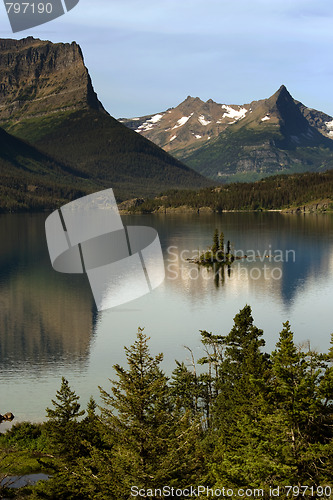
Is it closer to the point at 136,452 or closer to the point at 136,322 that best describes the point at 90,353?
the point at 136,322

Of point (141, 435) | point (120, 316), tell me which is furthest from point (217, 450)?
point (120, 316)

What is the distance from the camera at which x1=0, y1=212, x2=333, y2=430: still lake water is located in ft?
224

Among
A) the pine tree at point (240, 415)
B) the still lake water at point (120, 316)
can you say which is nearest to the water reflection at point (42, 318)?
the still lake water at point (120, 316)

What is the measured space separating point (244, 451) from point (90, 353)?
50129mm

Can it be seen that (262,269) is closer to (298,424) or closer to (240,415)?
(240,415)

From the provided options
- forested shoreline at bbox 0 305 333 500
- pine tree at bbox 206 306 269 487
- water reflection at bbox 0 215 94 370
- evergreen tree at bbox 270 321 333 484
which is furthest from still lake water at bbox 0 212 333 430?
evergreen tree at bbox 270 321 333 484

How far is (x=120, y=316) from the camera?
9900 cm

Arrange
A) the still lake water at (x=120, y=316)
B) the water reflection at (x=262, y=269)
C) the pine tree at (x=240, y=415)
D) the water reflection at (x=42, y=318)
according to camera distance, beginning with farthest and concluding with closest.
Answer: the water reflection at (x=262, y=269) < the water reflection at (x=42, y=318) < the still lake water at (x=120, y=316) < the pine tree at (x=240, y=415)

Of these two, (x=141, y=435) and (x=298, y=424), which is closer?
(x=298, y=424)

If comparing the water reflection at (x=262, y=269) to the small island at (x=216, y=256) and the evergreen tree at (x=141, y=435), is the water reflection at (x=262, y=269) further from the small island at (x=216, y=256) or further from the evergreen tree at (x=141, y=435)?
the evergreen tree at (x=141, y=435)

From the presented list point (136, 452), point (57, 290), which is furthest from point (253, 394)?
point (57, 290)

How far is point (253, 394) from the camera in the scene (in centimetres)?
3853

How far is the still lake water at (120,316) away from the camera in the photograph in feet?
224

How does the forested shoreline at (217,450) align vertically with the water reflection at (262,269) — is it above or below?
above
